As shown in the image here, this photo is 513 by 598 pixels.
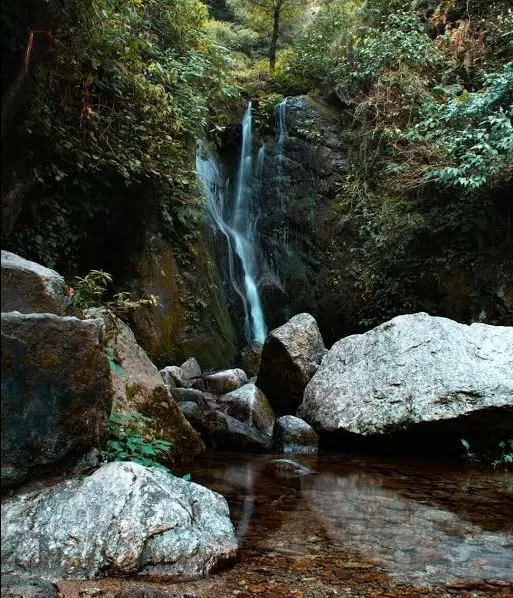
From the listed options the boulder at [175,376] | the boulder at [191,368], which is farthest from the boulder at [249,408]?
the boulder at [191,368]

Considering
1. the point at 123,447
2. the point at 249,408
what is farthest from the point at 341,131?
the point at 123,447

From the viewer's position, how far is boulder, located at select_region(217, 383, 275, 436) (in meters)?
6.78

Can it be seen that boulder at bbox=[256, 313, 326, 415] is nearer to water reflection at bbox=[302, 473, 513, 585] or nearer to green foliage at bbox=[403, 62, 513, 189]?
water reflection at bbox=[302, 473, 513, 585]

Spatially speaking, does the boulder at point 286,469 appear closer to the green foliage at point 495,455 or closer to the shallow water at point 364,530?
the shallow water at point 364,530

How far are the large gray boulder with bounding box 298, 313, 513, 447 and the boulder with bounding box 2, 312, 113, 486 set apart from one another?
3.93 metres

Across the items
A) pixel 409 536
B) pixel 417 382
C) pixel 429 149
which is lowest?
pixel 409 536

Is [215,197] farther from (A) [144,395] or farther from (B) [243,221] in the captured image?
(A) [144,395]

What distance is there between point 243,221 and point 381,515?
9436mm

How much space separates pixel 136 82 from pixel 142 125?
2.37 feet

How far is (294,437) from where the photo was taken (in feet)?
20.6

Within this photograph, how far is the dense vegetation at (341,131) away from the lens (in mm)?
6285

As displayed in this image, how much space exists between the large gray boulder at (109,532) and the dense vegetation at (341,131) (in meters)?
2.23

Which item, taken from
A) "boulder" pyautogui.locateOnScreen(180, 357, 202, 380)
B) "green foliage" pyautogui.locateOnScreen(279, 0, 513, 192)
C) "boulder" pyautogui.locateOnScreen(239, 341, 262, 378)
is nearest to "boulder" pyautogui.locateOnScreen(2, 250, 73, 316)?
"boulder" pyautogui.locateOnScreen(180, 357, 202, 380)

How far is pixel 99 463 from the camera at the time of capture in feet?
9.58
